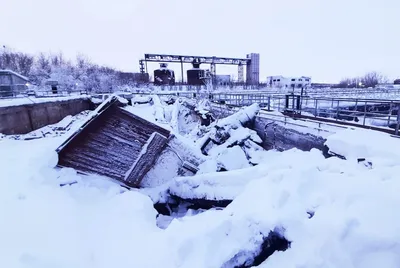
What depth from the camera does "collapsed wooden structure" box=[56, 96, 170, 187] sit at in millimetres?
5391

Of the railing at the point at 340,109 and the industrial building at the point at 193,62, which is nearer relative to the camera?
the railing at the point at 340,109

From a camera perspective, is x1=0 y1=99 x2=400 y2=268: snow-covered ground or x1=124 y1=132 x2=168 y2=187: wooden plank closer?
x1=0 y1=99 x2=400 y2=268: snow-covered ground

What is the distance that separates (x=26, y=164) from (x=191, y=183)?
351cm

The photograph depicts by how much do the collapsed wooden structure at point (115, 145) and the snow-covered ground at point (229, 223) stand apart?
2.38ft

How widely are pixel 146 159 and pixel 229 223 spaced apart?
3.01m

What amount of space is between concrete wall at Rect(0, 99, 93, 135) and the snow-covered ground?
25.2 feet

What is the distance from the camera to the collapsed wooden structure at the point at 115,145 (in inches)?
212

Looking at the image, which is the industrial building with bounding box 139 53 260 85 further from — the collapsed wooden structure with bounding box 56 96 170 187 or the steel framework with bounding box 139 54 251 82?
the collapsed wooden structure with bounding box 56 96 170 187

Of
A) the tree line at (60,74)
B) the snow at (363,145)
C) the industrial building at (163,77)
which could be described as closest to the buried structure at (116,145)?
the snow at (363,145)

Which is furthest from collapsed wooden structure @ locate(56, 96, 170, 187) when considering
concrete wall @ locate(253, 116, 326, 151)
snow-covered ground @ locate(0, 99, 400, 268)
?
concrete wall @ locate(253, 116, 326, 151)

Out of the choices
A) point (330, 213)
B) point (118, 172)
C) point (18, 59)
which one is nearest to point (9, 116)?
point (118, 172)

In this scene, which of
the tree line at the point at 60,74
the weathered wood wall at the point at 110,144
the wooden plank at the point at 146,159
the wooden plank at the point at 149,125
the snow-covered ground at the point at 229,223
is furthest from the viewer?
the tree line at the point at 60,74

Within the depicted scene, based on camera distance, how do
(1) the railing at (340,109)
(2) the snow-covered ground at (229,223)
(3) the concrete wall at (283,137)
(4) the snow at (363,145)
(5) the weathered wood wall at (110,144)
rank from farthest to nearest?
(1) the railing at (340,109), (3) the concrete wall at (283,137), (5) the weathered wood wall at (110,144), (4) the snow at (363,145), (2) the snow-covered ground at (229,223)

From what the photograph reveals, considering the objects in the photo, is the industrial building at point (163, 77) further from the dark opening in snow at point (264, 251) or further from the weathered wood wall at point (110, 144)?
the dark opening in snow at point (264, 251)
